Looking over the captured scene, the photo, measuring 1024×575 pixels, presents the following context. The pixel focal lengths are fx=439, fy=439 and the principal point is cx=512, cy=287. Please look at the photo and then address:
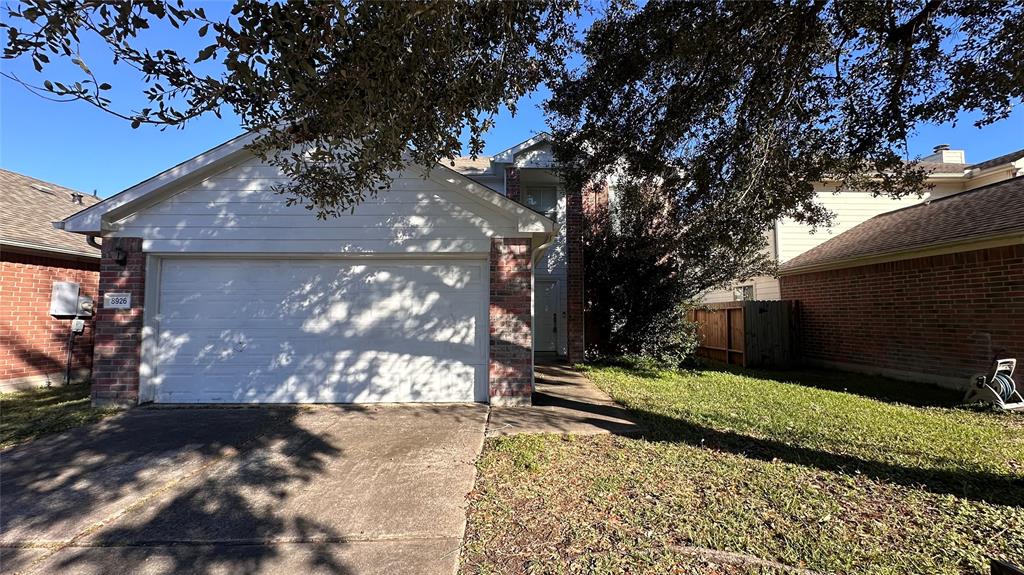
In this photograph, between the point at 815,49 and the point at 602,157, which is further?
the point at 602,157

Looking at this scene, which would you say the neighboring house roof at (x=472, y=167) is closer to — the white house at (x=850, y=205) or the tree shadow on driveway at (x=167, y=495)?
the white house at (x=850, y=205)

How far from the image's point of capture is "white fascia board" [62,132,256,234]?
20.6 ft

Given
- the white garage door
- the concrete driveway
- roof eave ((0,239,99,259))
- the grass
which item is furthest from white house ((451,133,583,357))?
the grass

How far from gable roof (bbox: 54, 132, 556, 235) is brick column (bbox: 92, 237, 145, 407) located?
369mm

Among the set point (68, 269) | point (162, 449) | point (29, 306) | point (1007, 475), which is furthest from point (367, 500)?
point (68, 269)

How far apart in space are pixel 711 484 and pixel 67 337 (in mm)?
11931

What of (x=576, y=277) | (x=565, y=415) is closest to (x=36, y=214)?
(x=565, y=415)

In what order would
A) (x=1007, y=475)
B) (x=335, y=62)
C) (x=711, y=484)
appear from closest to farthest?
(x=335, y=62) < (x=711, y=484) < (x=1007, y=475)

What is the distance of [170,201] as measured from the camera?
21.5 ft

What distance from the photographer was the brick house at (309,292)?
646 cm

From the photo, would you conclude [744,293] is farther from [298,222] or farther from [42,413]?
[42,413]

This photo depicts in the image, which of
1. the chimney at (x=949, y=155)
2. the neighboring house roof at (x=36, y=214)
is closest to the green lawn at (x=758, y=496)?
the neighboring house roof at (x=36, y=214)

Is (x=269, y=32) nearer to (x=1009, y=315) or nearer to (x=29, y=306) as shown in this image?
(x=29, y=306)

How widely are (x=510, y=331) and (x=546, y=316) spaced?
6461mm
